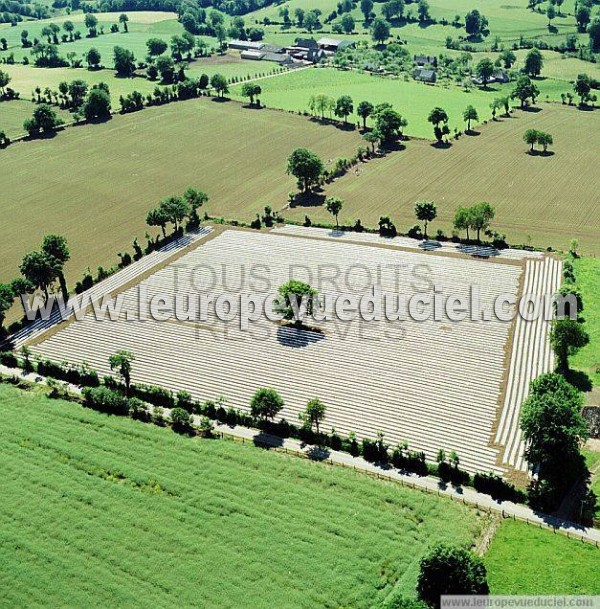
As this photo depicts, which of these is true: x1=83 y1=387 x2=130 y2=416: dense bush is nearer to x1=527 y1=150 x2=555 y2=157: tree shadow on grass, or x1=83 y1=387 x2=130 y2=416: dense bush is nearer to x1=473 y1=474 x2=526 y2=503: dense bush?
x1=473 y1=474 x2=526 y2=503: dense bush

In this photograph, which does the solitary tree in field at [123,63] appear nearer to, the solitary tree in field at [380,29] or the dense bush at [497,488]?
the solitary tree in field at [380,29]

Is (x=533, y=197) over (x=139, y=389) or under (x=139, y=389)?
over

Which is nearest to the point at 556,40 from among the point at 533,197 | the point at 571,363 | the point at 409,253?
the point at 533,197

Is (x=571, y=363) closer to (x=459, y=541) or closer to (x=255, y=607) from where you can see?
(x=459, y=541)

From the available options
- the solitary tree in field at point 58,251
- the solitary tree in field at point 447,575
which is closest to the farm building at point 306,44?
the solitary tree in field at point 58,251

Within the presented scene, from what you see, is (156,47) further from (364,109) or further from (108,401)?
(108,401)

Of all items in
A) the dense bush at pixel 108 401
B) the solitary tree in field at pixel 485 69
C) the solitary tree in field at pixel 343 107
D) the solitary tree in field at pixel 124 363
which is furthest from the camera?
the solitary tree in field at pixel 485 69
